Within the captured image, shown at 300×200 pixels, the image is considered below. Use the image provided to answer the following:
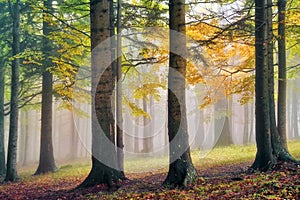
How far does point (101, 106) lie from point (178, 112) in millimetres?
2481

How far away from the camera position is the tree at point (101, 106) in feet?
30.1

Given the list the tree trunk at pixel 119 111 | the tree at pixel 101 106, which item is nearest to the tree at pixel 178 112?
the tree at pixel 101 106

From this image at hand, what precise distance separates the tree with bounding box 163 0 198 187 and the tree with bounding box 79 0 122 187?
2.03 metres

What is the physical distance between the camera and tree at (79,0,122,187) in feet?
30.1

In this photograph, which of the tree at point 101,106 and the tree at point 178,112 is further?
the tree at point 101,106

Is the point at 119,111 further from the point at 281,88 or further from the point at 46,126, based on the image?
the point at 46,126

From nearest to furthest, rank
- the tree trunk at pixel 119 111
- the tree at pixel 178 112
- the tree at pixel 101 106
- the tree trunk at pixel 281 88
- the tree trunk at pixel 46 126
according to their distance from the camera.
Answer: the tree at pixel 178 112 → the tree at pixel 101 106 → the tree trunk at pixel 119 111 → the tree trunk at pixel 281 88 → the tree trunk at pixel 46 126

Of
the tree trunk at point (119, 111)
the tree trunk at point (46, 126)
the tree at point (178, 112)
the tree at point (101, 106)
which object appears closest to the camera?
the tree at point (178, 112)

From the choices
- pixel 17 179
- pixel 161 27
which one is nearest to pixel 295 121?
pixel 161 27

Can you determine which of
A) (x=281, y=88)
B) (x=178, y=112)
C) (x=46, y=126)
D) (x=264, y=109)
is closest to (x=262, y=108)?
(x=264, y=109)

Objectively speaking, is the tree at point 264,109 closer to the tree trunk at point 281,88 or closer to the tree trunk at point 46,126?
the tree trunk at point 281,88

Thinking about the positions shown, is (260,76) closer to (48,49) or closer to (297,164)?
(297,164)

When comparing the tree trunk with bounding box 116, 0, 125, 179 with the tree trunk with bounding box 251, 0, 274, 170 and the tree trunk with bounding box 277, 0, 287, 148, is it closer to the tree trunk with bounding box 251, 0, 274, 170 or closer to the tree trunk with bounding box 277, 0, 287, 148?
the tree trunk with bounding box 251, 0, 274, 170

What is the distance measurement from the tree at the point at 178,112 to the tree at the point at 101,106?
2.03 m
